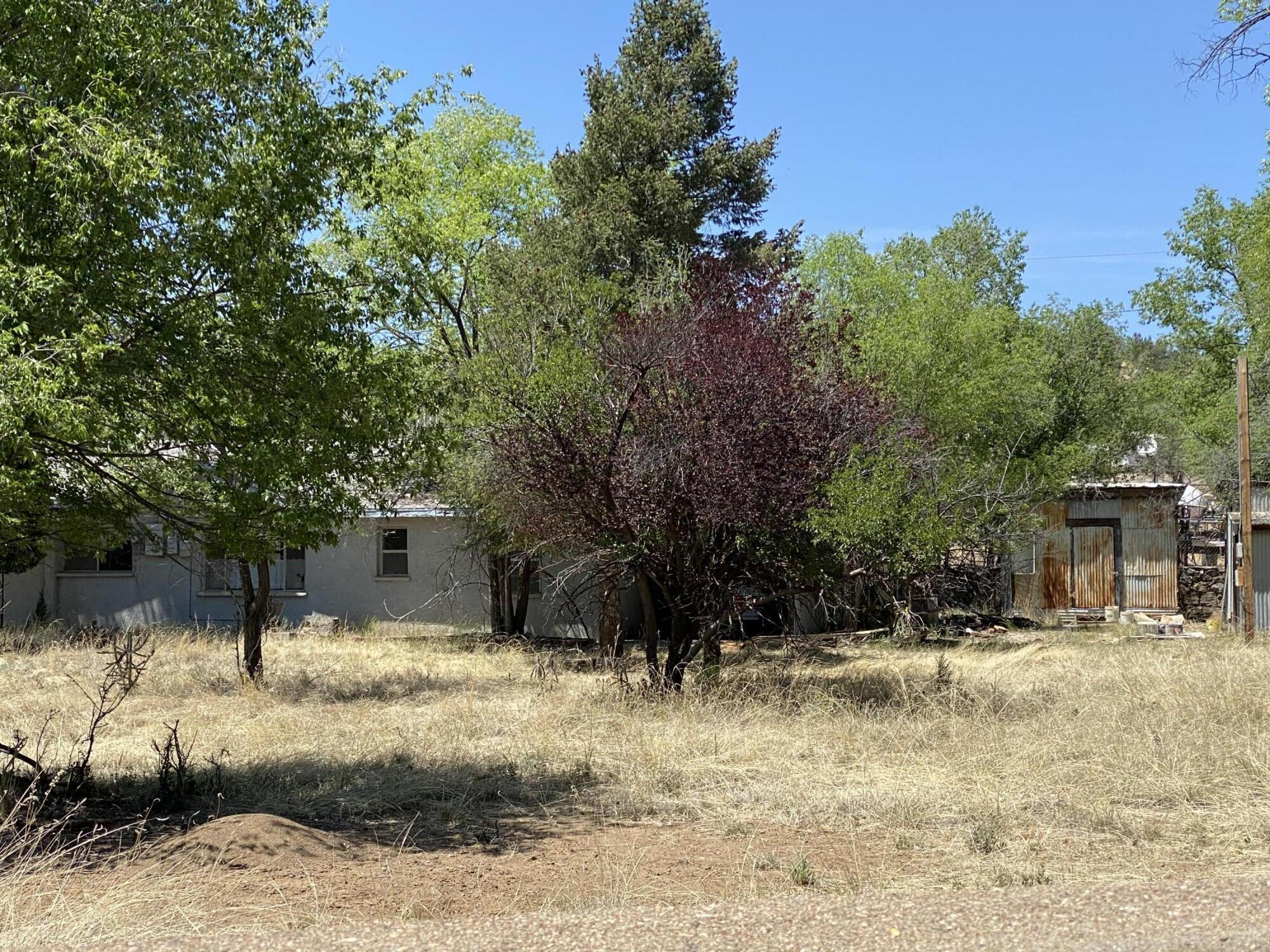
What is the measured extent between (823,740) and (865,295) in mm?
19644

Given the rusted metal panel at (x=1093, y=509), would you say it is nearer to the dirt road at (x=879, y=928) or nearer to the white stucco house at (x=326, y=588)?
the white stucco house at (x=326, y=588)

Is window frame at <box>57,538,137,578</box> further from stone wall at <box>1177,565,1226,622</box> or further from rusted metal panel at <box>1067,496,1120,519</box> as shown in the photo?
stone wall at <box>1177,565,1226,622</box>

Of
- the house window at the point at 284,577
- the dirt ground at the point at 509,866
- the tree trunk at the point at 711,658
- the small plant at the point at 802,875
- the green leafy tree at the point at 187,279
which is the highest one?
the green leafy tree at the point at 187,279

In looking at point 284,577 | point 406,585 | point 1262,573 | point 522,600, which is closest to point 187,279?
point 522,600

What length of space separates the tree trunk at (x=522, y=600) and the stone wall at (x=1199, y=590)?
14.2 m

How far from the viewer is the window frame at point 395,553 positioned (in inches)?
949

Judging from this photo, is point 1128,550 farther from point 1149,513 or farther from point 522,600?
point 522,600

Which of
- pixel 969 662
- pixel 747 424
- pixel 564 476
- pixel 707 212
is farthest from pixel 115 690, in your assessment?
pixel 707 212

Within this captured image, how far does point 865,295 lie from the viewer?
2878cm

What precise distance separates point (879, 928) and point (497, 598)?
18.2 metres

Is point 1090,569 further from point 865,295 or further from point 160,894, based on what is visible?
point 160,894

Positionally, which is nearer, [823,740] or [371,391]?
[371,391]

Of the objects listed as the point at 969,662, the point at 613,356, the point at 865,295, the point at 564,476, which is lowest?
the point at 969,662

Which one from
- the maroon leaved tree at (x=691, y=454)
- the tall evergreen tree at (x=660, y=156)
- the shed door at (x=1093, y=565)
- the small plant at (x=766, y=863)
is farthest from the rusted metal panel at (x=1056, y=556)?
the small plant at (x=766, y=863)
